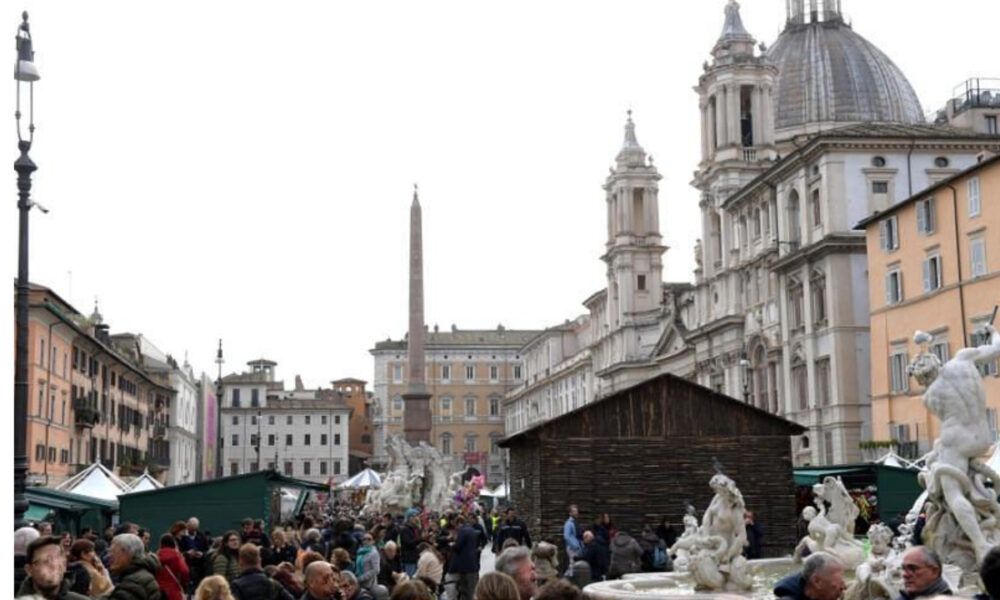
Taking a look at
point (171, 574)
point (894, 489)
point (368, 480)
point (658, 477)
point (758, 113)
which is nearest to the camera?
point (171, 574)

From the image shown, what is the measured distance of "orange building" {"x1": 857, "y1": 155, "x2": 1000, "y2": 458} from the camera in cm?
3681

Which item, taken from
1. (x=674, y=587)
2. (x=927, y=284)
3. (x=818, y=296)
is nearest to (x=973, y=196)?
(x=927, y=284)

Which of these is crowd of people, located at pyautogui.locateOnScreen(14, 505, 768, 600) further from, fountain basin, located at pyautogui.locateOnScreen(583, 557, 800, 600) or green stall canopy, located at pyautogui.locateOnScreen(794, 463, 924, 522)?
green stall canopy, located at pyautogui.locateOnScreen(794, 463, 924, 522)

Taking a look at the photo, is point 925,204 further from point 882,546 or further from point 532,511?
point 882,546

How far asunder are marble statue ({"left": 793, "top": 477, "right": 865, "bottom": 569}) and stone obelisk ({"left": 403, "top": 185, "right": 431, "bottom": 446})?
35.5 metres

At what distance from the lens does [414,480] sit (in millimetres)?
43219

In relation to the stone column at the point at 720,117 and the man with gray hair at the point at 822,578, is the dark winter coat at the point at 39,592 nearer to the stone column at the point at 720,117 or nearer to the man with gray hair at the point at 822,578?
the man with gray hair at the point at 822,578

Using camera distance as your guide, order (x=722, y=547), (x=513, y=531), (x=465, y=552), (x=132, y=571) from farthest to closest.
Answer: (x=513, y=531)
(x=465, y=552)
(x=722, y=547)
(x=132, y=571)

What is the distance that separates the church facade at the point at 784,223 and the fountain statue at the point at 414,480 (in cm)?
1183

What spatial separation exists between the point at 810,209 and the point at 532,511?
28.9m

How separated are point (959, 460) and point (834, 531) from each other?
263 cm

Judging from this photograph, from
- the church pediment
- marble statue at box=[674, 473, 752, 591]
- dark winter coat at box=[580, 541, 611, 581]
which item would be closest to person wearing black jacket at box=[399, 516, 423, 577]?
dark winter coat at box=[580, 541, 611, 581]

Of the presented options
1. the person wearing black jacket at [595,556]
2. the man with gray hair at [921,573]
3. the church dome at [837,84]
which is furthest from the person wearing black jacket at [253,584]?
the church dome at [837,84]

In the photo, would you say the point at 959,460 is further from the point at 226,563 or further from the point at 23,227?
the point at 23,227
